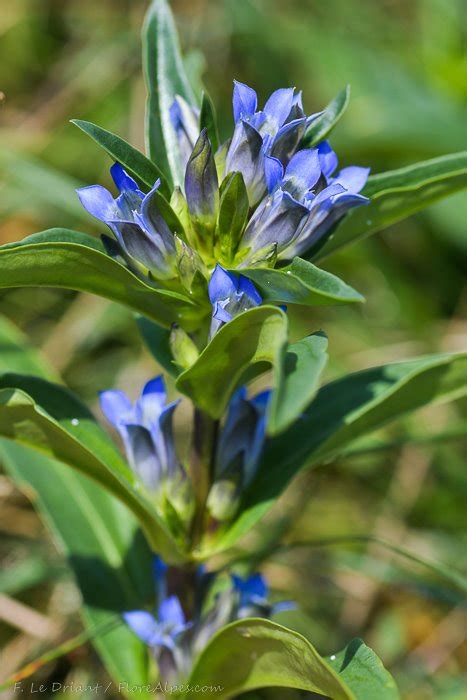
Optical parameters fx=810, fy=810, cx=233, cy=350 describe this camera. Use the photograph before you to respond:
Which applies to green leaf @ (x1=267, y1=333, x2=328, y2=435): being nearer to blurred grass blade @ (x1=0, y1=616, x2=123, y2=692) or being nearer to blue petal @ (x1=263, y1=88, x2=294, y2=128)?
blue petal @ (x1=263, y1=88, x2=294, y2=128)

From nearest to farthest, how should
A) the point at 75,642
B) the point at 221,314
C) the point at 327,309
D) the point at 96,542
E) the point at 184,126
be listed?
1. the point at 221,314
2. the point at 184,126
3. the point at 75,642
4. the point at 96,542
5. the point at 327,309

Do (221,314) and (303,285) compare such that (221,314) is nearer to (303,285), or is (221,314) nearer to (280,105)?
(303,285)

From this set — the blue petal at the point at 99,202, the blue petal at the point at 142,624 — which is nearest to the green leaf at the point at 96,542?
the blue petal at the point at 142,624

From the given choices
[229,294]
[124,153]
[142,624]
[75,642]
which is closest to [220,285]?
[229,294]

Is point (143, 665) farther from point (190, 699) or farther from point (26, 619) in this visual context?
point (26, 619)

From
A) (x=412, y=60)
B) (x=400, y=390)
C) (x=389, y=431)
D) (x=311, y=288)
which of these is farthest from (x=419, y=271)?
(x=311, y=288)

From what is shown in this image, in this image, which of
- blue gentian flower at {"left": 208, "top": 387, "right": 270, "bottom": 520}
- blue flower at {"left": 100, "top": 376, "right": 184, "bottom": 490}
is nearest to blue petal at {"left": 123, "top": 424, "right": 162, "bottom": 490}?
blue flower at {"left": 100, "top": 376, "right": 184, "bottom": 490}
